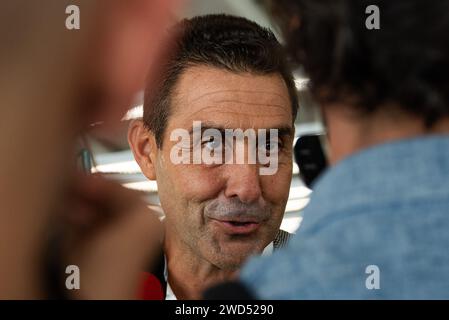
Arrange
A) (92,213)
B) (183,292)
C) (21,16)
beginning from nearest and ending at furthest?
(21,16), (92,213), (183,292)

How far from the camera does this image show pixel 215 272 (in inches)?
49.4

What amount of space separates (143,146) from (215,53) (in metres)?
0.22

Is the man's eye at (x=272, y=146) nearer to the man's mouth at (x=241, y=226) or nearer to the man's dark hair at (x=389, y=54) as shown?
Answer: the man's mouth at (x=241, y=226)

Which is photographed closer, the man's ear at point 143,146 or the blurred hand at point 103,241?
the blurred hand at point 103,241

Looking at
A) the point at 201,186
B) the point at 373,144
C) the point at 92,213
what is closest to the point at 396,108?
the point at 373,144

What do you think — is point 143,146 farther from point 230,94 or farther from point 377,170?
point 377,170

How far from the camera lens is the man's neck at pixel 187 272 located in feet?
4.08

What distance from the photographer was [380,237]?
53 centimetres

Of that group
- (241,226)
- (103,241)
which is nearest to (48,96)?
(103,241)

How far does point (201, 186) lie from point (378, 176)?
29.1 inches

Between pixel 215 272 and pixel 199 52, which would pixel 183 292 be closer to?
pixel 215 272

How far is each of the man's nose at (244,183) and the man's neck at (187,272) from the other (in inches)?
5.0

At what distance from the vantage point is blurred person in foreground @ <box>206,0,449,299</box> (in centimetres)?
53

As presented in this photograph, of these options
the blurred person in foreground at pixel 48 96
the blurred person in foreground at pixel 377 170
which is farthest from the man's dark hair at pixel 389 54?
the blurred person in foreground at pixel 48 96
